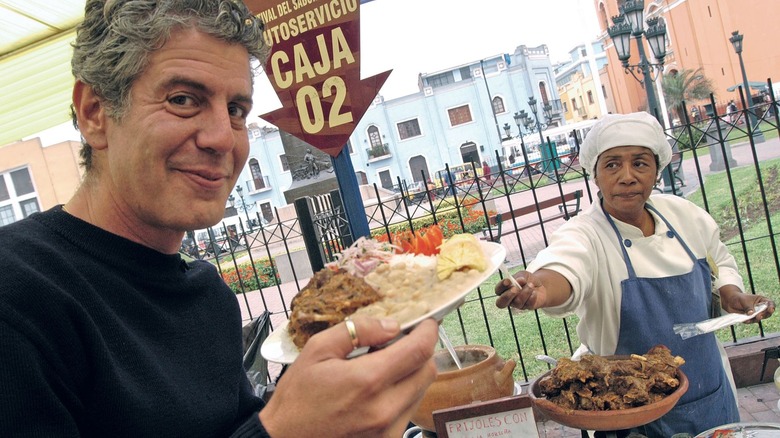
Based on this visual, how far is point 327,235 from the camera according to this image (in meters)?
4.77

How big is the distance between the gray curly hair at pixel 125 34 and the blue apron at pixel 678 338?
6.97 feet

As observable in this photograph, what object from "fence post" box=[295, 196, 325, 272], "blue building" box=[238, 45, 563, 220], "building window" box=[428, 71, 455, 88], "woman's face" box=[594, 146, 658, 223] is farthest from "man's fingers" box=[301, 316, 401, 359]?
"building window" box=[428, 71, 455, 88]

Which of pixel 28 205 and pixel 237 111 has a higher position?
pixel 28 205

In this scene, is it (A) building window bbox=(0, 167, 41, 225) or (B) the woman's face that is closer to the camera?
(B) the woman's face

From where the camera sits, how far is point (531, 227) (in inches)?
474

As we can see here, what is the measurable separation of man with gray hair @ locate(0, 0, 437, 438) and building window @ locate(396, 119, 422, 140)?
166 feet

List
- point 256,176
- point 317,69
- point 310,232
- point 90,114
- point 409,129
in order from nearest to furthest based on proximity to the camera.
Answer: point 90,114 → point 317,69 → point 310,232 → point 256,176 → point 409,129

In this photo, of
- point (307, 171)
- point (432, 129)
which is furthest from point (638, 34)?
point (432, 129)

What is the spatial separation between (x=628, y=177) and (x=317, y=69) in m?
1.76

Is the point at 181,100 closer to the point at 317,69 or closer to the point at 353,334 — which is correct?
the point at 353,334

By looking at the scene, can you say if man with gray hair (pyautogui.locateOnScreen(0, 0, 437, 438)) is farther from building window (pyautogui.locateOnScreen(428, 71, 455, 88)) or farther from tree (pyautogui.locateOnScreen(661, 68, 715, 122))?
building window (pyautogui.locateOnScreen(428, 71, 455, 88))

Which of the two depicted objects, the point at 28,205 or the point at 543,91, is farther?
the point at 543,91

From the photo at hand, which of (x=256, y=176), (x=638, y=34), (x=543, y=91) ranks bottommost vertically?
(x=638, y=34)

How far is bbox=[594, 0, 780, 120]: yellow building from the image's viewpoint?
30.5 metres
